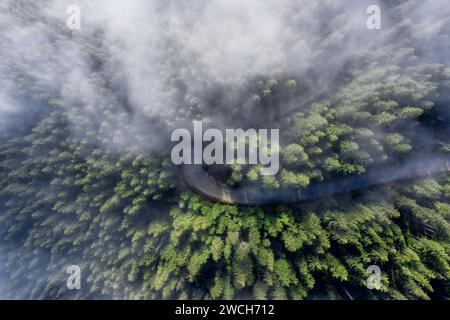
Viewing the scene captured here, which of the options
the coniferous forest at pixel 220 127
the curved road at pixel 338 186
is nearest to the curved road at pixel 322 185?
the curved road at pixel 338 186

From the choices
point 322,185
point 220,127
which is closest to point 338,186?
point 322,185

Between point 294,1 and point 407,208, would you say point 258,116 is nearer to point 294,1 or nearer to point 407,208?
point 294,1

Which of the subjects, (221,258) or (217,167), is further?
(217,167)

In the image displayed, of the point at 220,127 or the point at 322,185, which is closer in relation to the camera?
the point at 322,185

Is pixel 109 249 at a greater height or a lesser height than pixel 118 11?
lesser

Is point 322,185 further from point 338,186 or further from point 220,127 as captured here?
point 220,127

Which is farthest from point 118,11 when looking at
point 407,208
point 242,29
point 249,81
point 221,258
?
point 407,208
